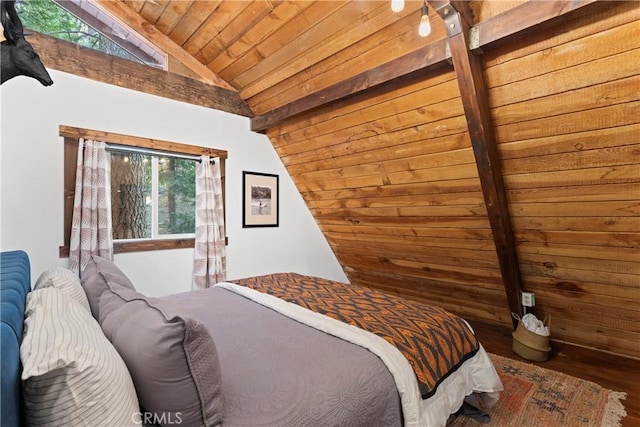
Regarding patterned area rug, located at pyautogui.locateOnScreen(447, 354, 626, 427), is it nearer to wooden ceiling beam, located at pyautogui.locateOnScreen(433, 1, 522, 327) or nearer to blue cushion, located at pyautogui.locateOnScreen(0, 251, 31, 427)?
wooden ceiling beam, located at pyautogui.locateOnScreen(433, 1, 522, 327)

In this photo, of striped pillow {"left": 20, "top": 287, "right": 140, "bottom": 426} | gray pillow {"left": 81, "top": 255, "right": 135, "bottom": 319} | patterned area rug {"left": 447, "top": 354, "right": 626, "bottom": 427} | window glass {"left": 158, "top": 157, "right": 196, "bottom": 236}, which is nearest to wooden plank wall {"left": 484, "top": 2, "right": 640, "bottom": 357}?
patterned area rug {"left": 447, "top": 354, "right": 626, "bottom": 427}

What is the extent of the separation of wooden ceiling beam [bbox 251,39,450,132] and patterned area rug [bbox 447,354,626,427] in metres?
2.14

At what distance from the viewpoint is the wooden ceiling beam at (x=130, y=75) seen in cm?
243

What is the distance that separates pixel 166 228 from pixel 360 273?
2436mm

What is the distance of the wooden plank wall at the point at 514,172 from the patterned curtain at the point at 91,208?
1.58m

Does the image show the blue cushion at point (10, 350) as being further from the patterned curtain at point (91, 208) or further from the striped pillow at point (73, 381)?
the patterned curtain at point (91, 208)

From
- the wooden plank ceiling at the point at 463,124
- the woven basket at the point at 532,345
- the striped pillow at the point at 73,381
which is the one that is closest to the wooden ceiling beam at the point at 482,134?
the wooden plank ceiling at the point at 463,124

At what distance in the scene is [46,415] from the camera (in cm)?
69

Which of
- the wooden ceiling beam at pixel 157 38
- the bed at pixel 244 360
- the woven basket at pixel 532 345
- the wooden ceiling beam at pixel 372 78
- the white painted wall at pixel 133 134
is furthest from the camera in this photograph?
the wooden ceiling beam at pixel 157 38

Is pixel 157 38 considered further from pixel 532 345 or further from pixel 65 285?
pixel 532 345

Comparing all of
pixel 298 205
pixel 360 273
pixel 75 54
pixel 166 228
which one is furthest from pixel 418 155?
pixel 75 54

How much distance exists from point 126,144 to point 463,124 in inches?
105

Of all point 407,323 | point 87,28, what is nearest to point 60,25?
point 87,28

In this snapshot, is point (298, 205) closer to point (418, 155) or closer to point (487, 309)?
point (418, 155)
